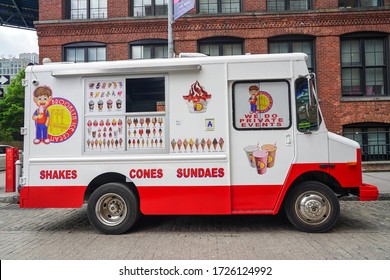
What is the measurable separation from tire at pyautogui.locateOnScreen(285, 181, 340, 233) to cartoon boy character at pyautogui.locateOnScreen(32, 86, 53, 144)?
14.7 feet

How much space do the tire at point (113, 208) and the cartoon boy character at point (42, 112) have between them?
4.66 ft

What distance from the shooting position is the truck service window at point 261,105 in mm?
5277

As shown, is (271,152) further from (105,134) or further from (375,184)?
(375,184)

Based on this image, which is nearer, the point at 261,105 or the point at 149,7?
the point at 261,105

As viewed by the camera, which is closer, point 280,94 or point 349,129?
point 280,94

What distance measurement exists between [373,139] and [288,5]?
269 inches

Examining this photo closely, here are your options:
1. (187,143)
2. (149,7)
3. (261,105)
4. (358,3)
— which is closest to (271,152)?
(261,105)

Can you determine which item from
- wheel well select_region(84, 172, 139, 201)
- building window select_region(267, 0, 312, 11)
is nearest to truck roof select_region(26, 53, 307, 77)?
wheel well select_region(84, 172, 139, 201)

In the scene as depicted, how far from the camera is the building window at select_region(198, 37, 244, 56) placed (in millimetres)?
13586

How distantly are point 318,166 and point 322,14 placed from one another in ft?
33.6

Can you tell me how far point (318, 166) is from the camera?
521cm

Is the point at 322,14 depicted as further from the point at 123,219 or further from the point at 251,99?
the point at 123,219

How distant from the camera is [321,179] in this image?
555 centimetres

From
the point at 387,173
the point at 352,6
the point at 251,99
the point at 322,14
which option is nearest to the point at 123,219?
the point at 251,99
